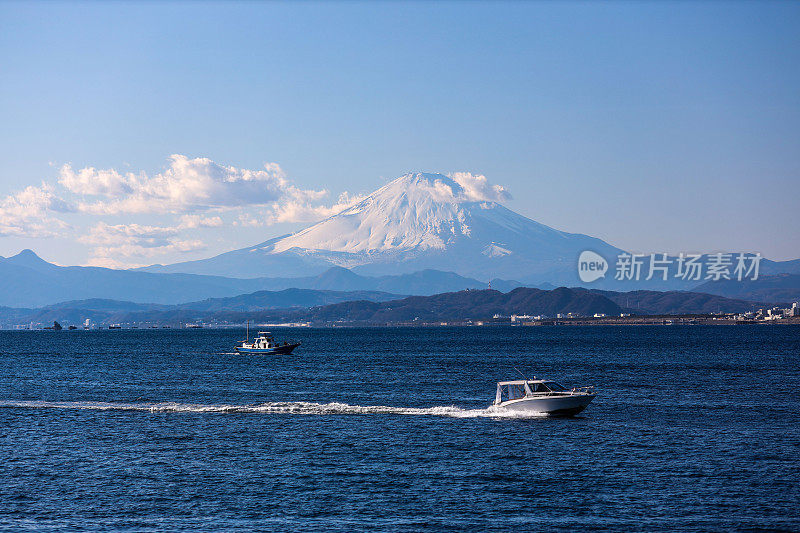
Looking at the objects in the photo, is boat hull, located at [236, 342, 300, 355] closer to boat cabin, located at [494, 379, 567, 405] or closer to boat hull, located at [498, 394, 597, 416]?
boat cabin, located at [494, 379, 567, 405]

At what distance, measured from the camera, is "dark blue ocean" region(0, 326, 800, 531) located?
37656mm

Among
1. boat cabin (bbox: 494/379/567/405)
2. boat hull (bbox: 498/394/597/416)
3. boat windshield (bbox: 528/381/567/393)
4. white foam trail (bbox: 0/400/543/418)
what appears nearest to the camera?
boat hull (bbox: 498/394/597/416)

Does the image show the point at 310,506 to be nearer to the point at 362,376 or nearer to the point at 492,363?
the point at 362,376

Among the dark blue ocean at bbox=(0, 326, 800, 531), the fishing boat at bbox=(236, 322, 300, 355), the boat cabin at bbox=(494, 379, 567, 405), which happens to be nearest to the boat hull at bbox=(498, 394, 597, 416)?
the boat cabin at bbox=(494, 379, 567, 405)

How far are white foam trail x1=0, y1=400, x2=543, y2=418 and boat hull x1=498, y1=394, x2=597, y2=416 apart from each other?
27.4 inches

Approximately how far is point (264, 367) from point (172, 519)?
10366 centimetres

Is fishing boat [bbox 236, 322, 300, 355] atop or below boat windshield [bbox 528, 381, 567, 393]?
below

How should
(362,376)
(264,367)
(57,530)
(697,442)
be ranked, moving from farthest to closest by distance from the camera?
1. (264,367)
2. (362,376)
3. (697,442)
4. (57,530)

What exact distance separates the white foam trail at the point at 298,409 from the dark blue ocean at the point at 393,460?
0.34 meters

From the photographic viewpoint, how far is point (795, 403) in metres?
75.7

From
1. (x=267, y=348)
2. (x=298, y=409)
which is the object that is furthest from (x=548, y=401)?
(x=267, y=348)

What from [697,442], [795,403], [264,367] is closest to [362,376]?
[264,367]

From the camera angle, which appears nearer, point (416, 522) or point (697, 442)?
point (416, 522)

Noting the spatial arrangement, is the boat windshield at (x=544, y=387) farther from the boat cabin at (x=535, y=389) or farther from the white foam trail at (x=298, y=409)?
the white foam trail at (x=298, y=409)
